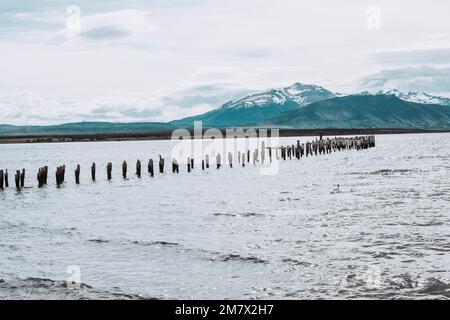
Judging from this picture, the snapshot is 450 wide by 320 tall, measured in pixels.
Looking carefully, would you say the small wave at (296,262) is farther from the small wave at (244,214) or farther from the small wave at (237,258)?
the small wave at (244,214)

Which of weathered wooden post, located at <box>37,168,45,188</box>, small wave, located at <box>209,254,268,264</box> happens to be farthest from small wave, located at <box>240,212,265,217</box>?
weathered wooden post, located at <box>37,168,45,188</box>

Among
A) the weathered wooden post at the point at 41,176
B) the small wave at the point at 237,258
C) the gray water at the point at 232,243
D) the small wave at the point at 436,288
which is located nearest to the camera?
the small wave at the point at 436,288

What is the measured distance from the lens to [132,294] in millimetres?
14062

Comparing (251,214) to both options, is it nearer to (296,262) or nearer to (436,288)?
(296,262)

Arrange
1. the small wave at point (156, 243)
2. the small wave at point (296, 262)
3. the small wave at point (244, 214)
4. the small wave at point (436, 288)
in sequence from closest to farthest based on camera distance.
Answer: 1. the small wave at point (436, 288)
2. the small wave at point (296, 262)
3. the small wave at point (156, 243)
4. the small wave at point (244, 214)

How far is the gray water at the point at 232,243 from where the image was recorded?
1458cm

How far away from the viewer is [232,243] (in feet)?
66.7

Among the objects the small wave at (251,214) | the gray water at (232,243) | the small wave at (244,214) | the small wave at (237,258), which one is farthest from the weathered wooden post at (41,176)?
the small wave at (237,258)

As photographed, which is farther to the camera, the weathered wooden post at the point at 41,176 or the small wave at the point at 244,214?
the weathered wooden post at the point at 41,176

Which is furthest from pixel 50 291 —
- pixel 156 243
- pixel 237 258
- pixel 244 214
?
pixel 244 214

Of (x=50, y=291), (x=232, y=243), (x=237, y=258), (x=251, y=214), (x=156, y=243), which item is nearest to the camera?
(x=50, y=291)
